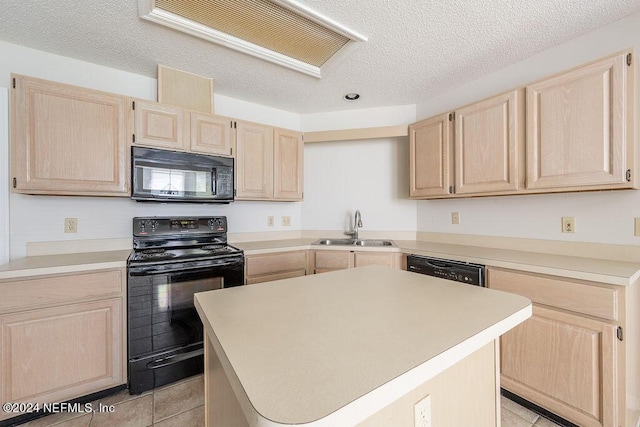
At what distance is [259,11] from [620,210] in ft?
8.10

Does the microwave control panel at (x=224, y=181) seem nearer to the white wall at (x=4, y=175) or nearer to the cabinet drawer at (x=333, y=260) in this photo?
the cabinet drawer at (x=333, y=260)

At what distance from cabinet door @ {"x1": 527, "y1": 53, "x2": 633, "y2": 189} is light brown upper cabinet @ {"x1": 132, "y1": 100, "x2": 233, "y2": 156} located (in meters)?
2.29

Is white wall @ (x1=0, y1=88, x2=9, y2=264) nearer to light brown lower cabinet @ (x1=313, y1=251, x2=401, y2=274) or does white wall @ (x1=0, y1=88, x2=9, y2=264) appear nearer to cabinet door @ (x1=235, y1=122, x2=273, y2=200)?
cabinet door @ (x1=235, y1=122, x2=273, y2=200)

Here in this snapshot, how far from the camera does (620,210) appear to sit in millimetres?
1676

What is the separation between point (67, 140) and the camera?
1.83 metres

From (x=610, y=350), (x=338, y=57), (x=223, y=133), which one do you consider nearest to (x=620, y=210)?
(x=610, y=350)

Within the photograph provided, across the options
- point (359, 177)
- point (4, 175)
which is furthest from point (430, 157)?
point (4, 175)

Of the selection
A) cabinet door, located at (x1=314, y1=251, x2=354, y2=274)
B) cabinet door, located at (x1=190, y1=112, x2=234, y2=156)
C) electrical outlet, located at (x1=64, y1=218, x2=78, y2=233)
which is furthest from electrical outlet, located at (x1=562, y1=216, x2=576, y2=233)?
electrical outlet, located at (x1=64, y1=218, x2=78, y2=233)

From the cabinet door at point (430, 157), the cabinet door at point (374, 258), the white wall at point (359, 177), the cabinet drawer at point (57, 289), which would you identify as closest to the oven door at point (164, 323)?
the cabinet drawer at point (57, 289)

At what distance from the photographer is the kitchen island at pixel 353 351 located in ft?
1.53

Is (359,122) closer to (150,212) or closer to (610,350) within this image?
(150,212)

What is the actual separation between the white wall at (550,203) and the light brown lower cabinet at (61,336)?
2750 millimetres

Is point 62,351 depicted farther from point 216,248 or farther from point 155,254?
point 216,248

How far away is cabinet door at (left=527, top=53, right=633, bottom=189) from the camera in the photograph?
1.46 metres
